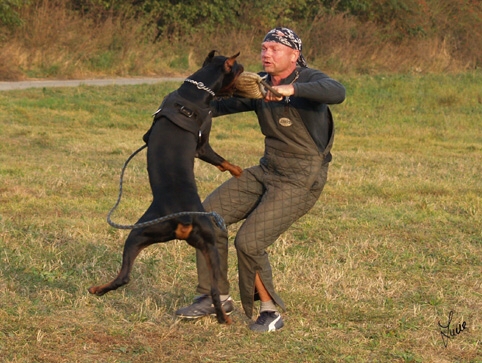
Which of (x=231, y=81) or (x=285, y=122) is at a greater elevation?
(x=231, y=81)

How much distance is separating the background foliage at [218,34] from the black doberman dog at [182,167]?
1612cm

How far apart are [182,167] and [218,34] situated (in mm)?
23912

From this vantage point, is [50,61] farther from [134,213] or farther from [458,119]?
[134,213]

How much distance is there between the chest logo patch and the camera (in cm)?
508

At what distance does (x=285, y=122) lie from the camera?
5.09 metres

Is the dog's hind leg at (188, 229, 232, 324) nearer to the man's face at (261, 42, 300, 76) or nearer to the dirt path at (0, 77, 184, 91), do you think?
the man's face at (261, 42, 300, 76)

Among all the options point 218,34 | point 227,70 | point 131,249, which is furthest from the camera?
point 218,34

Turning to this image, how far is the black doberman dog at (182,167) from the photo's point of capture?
451 cm

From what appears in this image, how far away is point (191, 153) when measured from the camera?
467 cm

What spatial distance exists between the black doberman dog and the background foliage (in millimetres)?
16122

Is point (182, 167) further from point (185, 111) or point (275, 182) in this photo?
point (275, 182)

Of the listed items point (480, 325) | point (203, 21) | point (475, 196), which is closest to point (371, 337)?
point (480, 325)
